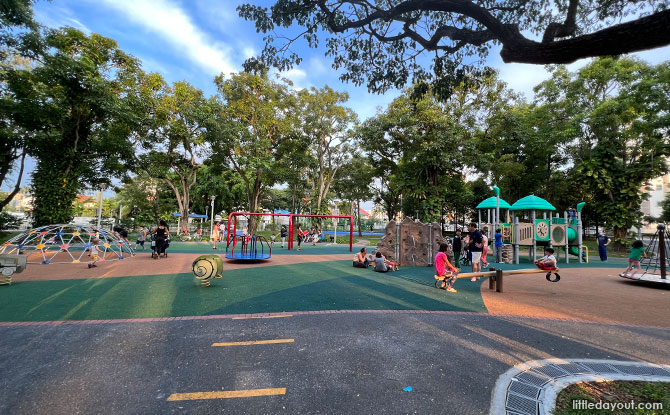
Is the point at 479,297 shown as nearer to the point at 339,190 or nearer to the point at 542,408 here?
the point at 542,408

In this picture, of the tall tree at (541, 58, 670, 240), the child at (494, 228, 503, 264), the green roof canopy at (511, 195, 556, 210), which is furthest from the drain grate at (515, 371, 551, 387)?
the tall tree at (541, 58, 670, 240)

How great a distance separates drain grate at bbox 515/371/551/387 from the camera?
343 cm

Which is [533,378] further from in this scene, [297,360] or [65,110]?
[65,110]

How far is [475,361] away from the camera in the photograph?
13.0ft

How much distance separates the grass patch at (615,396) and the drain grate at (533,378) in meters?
0.22

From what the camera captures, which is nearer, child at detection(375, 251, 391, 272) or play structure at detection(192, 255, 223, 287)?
play structure at detection(192, 255, 223, 287)

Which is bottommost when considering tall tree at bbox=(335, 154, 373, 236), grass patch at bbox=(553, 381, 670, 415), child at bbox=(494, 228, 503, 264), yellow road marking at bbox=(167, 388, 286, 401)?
yellow road marking at bbox=(167, 388, 286, 401)

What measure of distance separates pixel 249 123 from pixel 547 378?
27039 mm

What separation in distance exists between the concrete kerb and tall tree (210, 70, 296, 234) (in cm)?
2407

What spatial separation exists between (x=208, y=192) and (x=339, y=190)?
20727 mm

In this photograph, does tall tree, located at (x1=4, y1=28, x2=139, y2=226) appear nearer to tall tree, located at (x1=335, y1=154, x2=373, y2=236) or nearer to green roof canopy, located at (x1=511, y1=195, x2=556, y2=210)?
tall tree, located at (x1=335, y1=154, x2=373, y2=236)

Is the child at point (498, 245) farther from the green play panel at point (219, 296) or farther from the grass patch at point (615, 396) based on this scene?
the grass patch at point (615, 396)

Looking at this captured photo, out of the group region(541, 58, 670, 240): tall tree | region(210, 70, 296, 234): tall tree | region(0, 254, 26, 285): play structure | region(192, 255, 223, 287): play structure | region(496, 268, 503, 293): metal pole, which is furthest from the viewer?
region(210, 70, 296, 234): tall tree

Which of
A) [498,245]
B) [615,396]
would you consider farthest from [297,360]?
[498,245]
